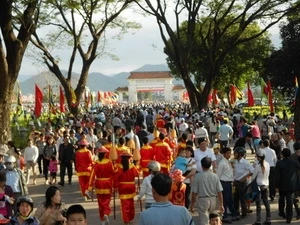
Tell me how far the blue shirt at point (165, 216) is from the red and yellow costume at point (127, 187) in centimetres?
513

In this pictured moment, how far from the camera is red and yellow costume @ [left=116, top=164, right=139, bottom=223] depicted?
10.0m

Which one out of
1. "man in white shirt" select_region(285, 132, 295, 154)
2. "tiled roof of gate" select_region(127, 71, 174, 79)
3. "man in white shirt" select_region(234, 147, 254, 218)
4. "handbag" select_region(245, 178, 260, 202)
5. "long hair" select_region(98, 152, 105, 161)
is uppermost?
"tiled roof of gate" select_region(127, 71, 174, 79)

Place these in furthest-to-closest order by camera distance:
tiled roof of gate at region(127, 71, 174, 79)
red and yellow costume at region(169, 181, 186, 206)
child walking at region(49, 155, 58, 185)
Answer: tiled roof of gate at region(127, 71, 174, 79) → child walking at region(49, 155, 58, 185) → red and yellow costume at region(169, 181, 186, 206)

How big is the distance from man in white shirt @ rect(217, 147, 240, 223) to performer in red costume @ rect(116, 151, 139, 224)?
1.52m

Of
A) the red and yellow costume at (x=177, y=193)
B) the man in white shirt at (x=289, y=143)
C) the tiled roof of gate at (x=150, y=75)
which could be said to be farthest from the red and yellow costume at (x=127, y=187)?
the tiled roof of gate at (x=150, y=75)

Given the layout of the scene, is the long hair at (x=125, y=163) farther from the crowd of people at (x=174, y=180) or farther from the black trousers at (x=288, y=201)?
the black trousers at (x=288, y=201)

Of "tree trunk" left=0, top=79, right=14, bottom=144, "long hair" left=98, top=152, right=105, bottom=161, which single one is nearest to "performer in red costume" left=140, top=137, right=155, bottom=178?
"long hair" left=98, top=152, right=105, bottom=161

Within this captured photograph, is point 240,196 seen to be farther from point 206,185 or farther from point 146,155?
point 146,155

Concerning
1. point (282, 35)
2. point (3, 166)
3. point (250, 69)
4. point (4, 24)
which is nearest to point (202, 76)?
point (250, 69)

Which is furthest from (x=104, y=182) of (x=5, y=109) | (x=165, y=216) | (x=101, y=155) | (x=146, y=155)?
(x=5, y=109)

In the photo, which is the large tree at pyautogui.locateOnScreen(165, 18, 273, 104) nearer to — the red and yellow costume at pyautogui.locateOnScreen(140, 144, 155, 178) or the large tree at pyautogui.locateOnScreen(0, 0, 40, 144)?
the large tree at pyautogui.locateOnScreen(0, 0, 40, 144)

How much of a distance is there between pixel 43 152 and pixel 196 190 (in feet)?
26.4

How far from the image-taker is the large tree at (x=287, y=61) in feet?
107

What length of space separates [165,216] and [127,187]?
17.4ft
